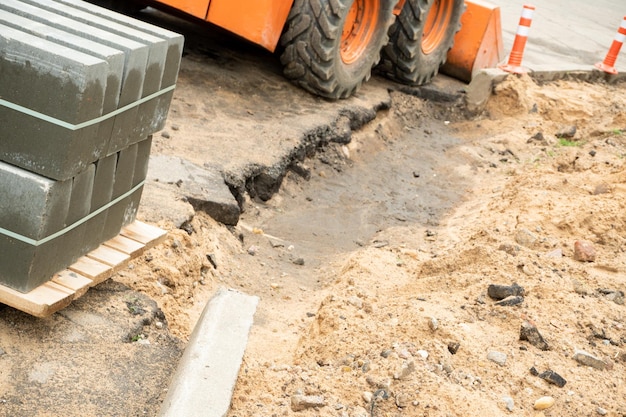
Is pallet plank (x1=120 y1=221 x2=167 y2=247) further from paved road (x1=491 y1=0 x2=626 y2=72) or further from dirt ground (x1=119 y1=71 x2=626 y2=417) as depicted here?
paved road (x1=491 y1=0 x2=626 y2=72)

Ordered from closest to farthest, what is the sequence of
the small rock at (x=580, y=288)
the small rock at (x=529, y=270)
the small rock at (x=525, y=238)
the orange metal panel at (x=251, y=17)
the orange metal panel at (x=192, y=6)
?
the small rock at (x=580, y=288) < the small rock at (x=529, y=270) < the small rock at (x=525, y=238) < the orange metal panel at (x=192, y=6) < the orange metal panel at (x=251, y=17)

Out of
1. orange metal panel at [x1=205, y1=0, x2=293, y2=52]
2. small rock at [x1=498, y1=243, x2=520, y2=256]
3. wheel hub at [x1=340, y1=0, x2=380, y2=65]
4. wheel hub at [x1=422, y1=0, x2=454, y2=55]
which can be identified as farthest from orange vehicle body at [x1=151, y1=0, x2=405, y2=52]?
wheel hub at [x1=422, y1=0, x2=454, y2=55]

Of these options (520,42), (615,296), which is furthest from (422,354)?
(520,42)

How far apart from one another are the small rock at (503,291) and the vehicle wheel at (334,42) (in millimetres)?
3382

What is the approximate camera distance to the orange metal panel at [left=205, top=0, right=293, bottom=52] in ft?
22.0

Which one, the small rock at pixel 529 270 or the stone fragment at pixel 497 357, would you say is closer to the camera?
the stone fragment at pixel 497 357

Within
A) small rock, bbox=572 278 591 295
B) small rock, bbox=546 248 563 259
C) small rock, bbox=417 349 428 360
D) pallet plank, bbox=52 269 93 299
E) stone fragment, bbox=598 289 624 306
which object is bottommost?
small rock, bbox=546 248 563 259

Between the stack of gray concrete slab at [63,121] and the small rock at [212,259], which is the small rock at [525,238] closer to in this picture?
the small rock at [212,259]

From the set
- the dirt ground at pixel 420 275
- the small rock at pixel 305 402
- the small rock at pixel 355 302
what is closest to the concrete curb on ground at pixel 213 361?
the dirt ground at pixel 420 275

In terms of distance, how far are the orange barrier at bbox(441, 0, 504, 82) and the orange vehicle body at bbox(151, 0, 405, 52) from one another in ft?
11.3

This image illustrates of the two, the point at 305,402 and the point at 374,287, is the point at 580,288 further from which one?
the point at 305,402

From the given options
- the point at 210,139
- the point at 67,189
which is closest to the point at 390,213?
the point at 210,139

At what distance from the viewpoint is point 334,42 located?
289 inches

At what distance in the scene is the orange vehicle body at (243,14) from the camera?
662 cm
